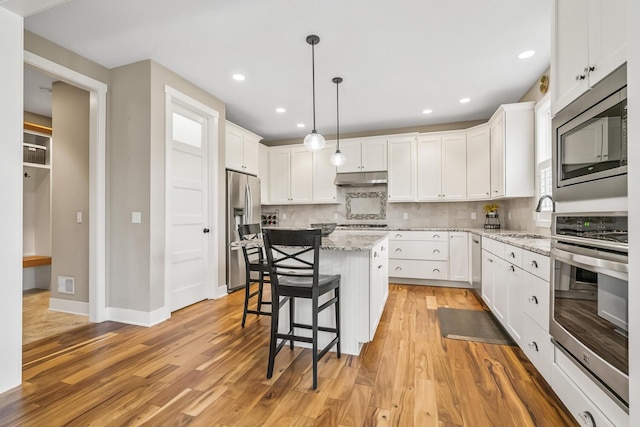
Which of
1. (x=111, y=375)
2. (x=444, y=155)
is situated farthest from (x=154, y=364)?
(x=444, y=155)

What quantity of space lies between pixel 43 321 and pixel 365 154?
4.75m

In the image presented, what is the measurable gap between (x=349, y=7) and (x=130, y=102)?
7.84ft

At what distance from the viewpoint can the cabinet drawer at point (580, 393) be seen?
1.18m

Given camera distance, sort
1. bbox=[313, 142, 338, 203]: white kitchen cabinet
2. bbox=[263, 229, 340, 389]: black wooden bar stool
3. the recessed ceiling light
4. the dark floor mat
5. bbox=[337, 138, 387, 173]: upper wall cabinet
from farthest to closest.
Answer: bbox=[313, 142, 338, 203]: white kitchen cabinet, bbox=[337, 138, 387, 173]: upper wall cabinet, the recessed ceiling light, the dark floor mat, bbox=[263, 229, 340, 389]: black wooden bar stool

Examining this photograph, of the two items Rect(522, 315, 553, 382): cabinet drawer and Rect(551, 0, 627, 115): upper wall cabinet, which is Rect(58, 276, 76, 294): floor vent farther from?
Rect(551, 0, 627, 115): upper wall cabinet

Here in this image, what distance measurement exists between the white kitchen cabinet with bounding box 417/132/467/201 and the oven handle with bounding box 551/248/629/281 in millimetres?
3365

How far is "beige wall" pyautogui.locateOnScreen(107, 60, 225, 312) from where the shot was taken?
302cm

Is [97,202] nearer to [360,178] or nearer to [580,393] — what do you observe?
[360,178]

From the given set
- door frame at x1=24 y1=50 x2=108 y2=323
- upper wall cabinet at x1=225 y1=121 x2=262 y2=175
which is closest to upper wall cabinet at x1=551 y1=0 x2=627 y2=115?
upper wall cabinet at x1=225 y1=121 x2=262 y2=175

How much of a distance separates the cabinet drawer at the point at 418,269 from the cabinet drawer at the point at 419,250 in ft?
0.25

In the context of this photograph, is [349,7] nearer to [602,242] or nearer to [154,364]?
[602,242]

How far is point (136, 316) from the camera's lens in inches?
119

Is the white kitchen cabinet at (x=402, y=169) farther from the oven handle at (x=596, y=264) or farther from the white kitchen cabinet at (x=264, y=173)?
the oven handle at (x=596, y=264)

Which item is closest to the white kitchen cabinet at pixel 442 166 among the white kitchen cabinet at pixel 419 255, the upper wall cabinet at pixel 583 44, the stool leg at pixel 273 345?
the white kitchen cabinet at pixel 419 255
